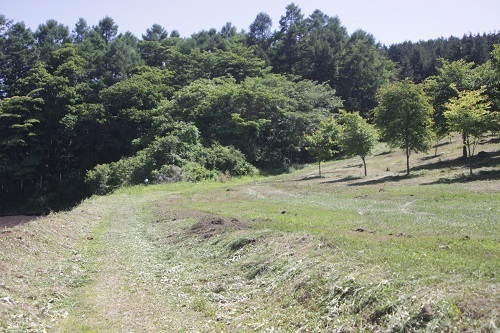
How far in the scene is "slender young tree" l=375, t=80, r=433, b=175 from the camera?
3950cm

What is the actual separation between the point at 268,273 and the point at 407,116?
3291cm

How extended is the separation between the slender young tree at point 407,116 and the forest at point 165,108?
1320 millimetres

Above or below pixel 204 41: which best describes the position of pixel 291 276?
below

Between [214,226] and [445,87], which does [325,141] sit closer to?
[445,87]

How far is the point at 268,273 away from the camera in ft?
37.6

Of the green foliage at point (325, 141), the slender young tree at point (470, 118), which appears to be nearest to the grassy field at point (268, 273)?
the slender young tree at point (470, 118)

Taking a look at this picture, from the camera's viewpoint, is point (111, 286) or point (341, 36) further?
point (341, 36)

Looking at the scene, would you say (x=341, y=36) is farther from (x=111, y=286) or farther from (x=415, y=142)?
(x=111, y=286)

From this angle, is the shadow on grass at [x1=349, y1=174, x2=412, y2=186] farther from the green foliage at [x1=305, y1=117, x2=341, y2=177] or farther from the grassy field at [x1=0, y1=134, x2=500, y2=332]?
the grassy field at [x1=0, y1=134, x2=500, y2=332]

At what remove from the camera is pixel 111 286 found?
Answer: 39.4 ft

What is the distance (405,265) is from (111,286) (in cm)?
806

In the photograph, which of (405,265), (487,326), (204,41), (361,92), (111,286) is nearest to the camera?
(487,326)

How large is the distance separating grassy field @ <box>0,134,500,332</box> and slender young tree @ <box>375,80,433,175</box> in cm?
1907

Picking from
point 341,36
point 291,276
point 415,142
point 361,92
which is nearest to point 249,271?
point 291,276
